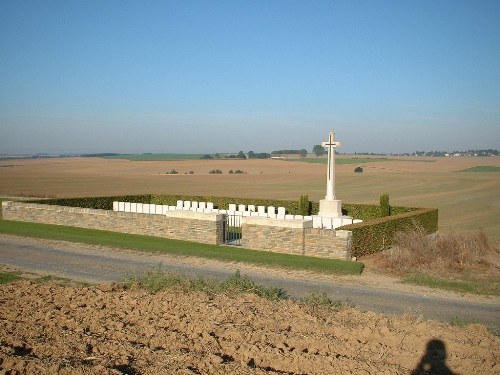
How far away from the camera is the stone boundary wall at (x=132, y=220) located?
16.8 metres

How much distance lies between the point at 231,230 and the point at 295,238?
5119 mm

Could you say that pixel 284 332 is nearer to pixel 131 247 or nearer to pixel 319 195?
pixel 131 247

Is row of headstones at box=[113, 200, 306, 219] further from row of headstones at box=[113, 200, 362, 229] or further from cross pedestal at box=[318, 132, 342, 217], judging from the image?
cross pedestal at box=[318, 132, 342, 217]

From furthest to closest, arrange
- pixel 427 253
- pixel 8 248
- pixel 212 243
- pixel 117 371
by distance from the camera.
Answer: pixel 212 243
pixel 8 248
pixel 427 253
pixel 117 371

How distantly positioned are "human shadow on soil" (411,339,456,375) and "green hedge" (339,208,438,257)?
7744 millimetres

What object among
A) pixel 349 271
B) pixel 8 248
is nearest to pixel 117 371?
pixel 349 271

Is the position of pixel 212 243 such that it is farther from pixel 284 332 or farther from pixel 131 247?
pixel 284 332

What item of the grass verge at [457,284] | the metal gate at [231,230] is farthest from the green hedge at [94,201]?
the grass verge at [457,284]

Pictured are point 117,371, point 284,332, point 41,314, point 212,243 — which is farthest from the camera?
point 212,243

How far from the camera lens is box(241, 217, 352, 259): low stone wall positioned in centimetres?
1445

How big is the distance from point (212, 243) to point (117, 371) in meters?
11.1

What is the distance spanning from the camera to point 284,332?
741 centimetres

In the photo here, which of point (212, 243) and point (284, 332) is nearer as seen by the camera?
point (284, 332)

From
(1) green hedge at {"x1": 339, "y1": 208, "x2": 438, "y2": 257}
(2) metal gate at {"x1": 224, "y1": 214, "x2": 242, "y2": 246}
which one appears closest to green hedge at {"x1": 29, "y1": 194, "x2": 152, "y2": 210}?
(2) metal gate at {"x1": 224, "y1": 214, "x2": 242, "y2": 246}
